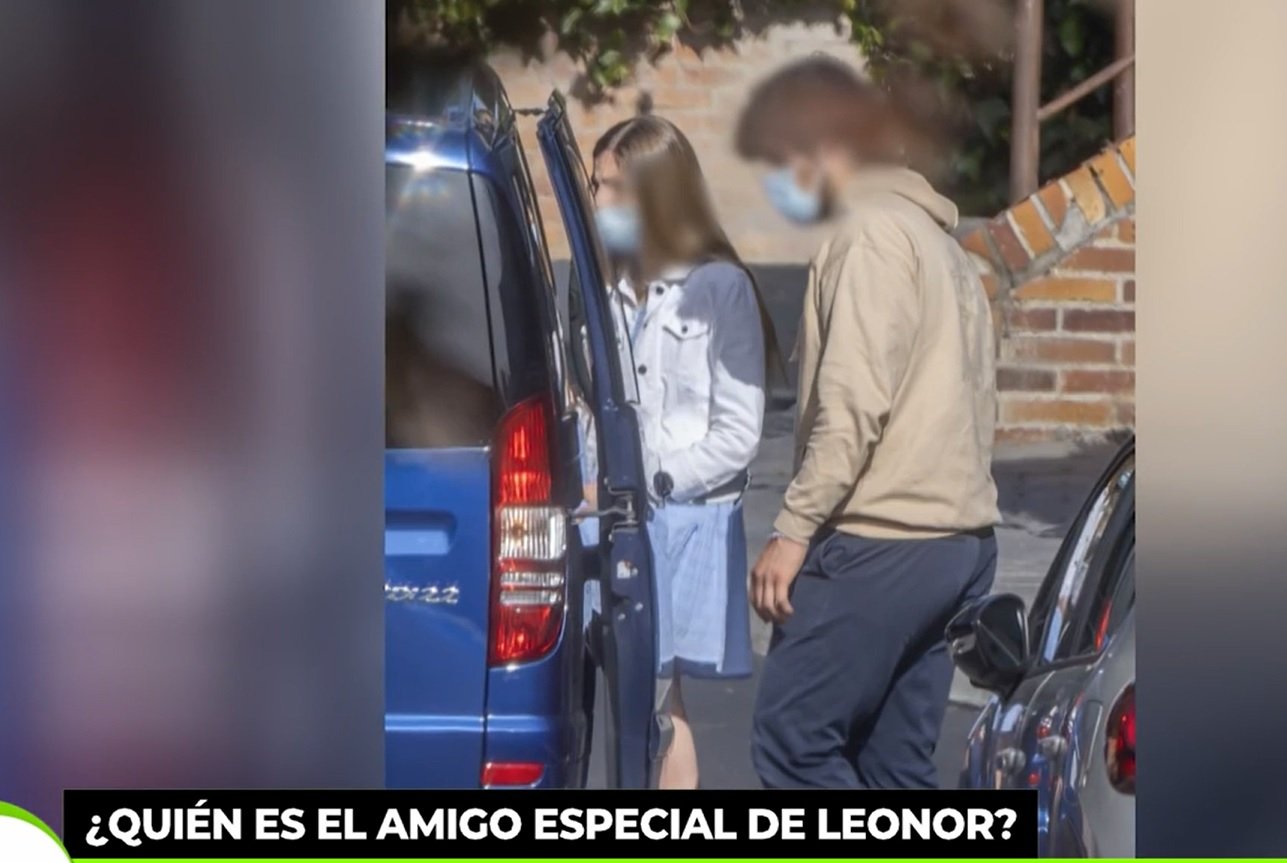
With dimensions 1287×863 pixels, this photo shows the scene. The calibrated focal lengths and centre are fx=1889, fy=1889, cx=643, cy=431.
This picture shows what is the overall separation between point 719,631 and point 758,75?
134 centimetres

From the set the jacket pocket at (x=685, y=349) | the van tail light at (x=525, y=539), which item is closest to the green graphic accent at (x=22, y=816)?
the van tail light at (x=525, y=539)

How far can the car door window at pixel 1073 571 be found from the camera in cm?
448

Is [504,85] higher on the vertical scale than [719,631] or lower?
higher

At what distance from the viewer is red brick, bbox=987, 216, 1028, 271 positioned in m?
4.60

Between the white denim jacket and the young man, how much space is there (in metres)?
0.13

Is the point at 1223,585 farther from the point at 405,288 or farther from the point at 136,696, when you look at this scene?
the point at 136,696

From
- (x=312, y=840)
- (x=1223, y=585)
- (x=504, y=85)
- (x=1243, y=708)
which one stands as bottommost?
(x=312, y=840)

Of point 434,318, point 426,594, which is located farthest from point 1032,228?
point 426,594

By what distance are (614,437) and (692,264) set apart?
460mm

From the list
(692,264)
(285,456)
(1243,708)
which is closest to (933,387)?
(692,264)

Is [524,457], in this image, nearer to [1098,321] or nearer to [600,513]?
[600,513]

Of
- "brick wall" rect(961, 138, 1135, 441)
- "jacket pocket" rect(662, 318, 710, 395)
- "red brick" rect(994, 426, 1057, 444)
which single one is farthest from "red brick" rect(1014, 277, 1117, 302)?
"jacket pocket" rect(662, 318, 710, 395)

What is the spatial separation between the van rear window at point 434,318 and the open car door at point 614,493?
245 mm

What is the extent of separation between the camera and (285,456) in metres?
4.66
